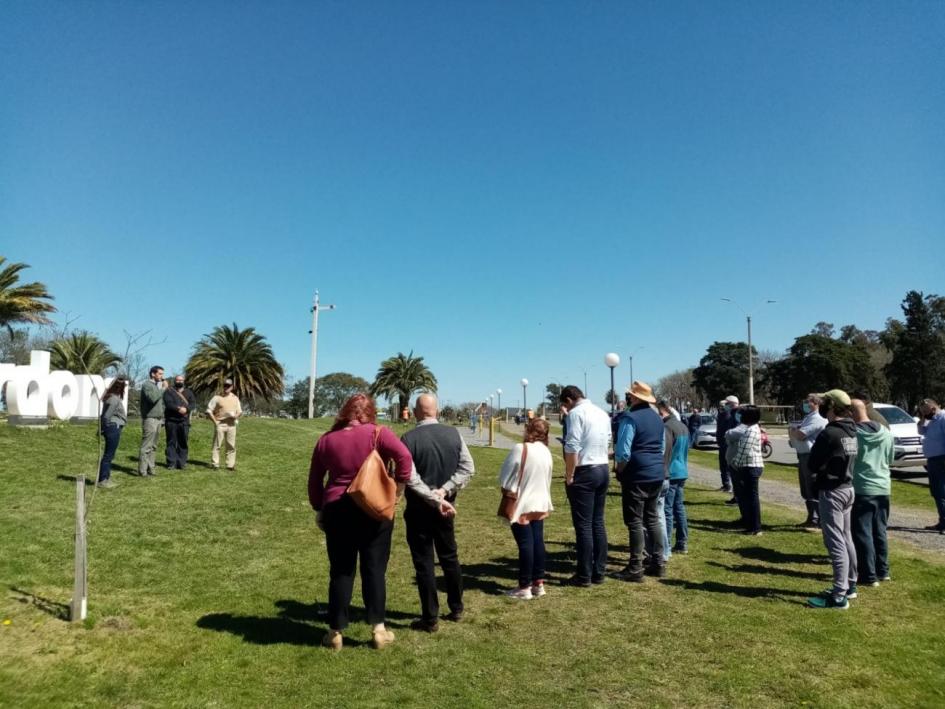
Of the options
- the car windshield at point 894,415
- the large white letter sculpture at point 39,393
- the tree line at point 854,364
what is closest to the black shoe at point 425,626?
the large white letter sculpture at point 39,393

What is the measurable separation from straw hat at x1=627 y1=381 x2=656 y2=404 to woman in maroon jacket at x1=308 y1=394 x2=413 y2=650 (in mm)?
2970

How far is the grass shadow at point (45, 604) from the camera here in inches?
183

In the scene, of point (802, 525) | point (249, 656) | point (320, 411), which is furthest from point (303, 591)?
point (320, 411)

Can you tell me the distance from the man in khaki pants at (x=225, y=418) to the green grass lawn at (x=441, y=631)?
3811 mm

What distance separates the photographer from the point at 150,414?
34.7ft

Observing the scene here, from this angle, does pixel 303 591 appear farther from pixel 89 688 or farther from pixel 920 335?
pixel 920 335

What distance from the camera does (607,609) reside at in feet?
18.0

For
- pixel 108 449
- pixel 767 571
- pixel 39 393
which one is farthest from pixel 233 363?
pixel 767 571

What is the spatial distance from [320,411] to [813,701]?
108542mm

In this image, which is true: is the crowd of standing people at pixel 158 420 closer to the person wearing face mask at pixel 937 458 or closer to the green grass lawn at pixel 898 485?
the person wearing face mask at pixel 937 458

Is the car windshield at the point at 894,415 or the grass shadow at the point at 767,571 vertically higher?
the car windshield at the point at 894,415

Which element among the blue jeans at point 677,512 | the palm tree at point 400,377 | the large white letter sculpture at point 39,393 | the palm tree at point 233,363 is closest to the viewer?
the blue jeans at point 677,512

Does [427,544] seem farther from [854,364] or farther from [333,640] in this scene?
[854,364]

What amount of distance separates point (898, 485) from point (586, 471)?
12.2m
